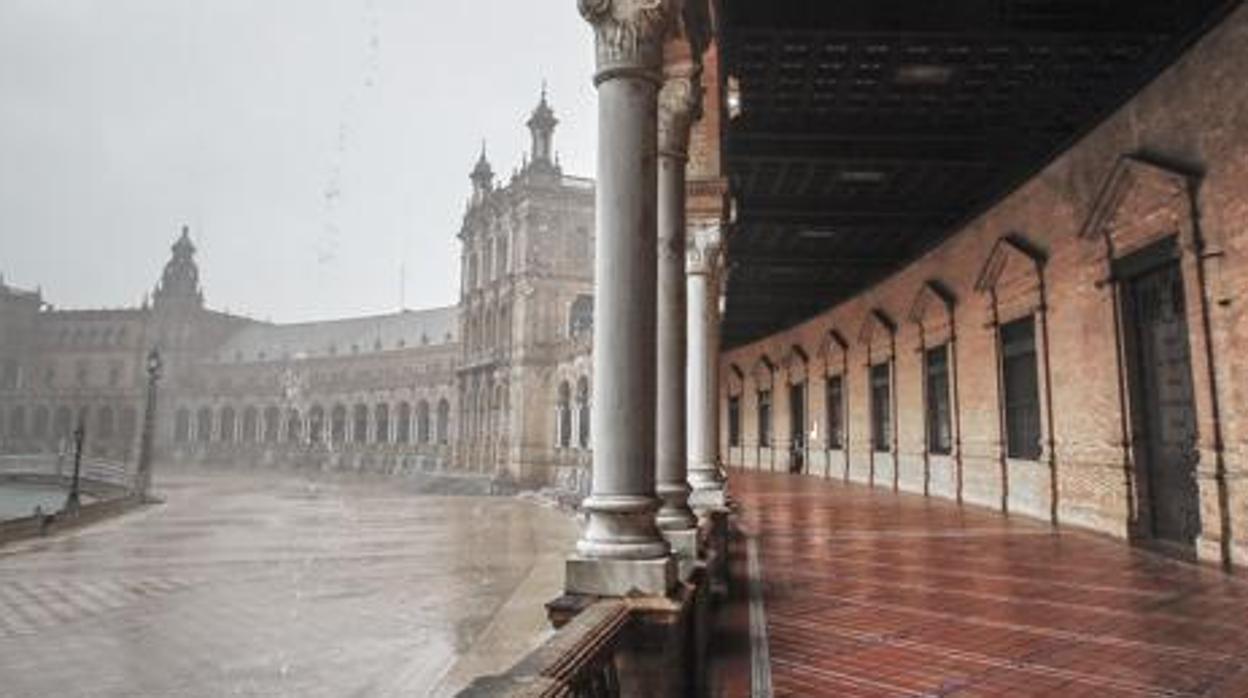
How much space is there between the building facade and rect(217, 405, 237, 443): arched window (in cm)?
12

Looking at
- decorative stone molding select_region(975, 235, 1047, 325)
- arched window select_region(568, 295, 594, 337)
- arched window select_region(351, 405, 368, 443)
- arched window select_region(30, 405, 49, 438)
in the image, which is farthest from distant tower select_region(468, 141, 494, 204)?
arched window select_region(30, 405, 49, 438)

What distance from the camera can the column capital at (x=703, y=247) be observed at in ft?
29.9

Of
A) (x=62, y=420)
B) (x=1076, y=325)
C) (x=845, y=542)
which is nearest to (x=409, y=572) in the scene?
(x=845, y=542)

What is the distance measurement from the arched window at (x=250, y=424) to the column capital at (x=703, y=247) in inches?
3303

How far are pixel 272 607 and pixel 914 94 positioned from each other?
512 inches

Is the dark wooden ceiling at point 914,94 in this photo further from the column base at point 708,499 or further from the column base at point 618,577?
the column base at point 618,577

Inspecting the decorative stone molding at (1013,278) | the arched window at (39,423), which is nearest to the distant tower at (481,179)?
the decorative stone molding at (1013,278)

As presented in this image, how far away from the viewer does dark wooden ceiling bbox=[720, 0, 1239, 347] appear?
7.62 metres

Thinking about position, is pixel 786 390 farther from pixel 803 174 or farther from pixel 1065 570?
pixel 1065 570

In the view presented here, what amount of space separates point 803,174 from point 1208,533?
6.36m

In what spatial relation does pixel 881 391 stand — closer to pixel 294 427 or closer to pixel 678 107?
pixel 678 107

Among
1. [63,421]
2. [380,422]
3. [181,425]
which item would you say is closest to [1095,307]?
[380,422]

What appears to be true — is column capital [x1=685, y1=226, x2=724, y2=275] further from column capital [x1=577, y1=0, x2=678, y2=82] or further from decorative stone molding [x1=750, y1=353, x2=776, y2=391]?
decorative stone molding [x1=750, y1=353, x2=776, y2=391]

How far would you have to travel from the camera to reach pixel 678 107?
5.61 meters
